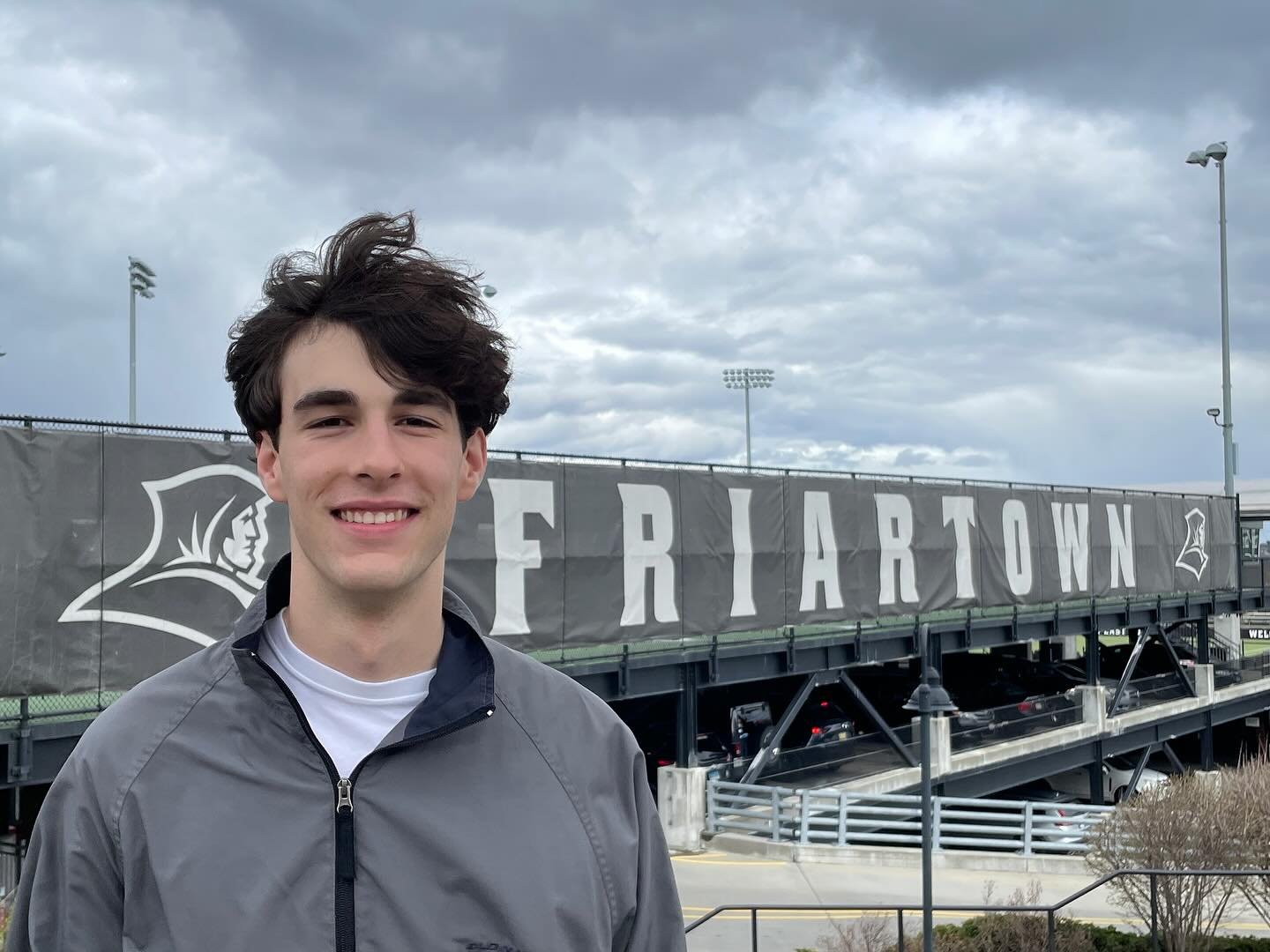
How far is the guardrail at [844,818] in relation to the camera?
74.1 ft

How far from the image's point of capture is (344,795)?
227 centimetres

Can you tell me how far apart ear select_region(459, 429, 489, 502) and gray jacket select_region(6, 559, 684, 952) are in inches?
17.9

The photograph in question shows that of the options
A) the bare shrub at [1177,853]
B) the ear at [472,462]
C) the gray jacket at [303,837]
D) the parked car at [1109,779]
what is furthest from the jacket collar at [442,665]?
the parked car at [1109,779]

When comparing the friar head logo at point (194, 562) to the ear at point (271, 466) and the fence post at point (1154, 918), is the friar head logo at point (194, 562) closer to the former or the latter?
the fence post at point (1154, 918)

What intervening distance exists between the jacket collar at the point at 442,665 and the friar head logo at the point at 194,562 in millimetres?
14167

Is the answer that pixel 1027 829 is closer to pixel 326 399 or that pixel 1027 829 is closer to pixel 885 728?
pixel 885 728

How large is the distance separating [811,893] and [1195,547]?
1338 inches

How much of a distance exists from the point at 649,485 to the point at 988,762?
1401 cm

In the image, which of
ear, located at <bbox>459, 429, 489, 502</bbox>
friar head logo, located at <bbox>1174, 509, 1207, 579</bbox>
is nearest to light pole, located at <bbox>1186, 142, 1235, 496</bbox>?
friar head logo, located at <bbox>1174, 509, 1207, 579</bbox>

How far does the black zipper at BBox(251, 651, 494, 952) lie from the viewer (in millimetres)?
2195

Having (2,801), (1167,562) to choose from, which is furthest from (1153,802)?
(1167,562)

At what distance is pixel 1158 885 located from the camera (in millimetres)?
15609

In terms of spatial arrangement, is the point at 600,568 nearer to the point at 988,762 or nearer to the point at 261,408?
the point at 988,762

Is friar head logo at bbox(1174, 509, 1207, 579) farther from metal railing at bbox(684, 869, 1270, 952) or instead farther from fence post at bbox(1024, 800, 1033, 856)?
metal railing at bbox(684, 869, 1270, 952)
